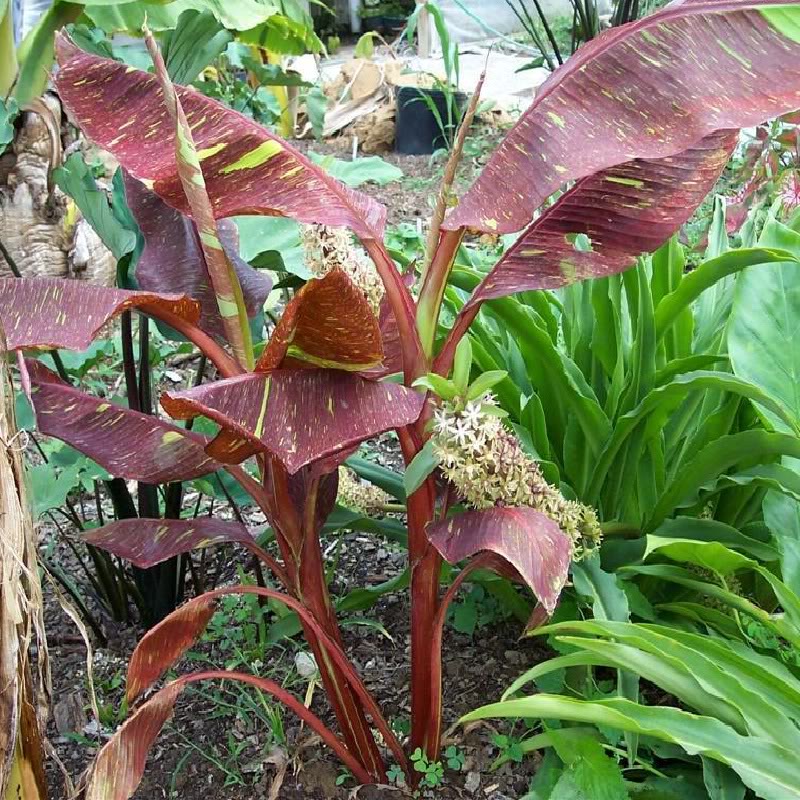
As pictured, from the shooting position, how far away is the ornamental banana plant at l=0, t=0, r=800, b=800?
31.6 inches

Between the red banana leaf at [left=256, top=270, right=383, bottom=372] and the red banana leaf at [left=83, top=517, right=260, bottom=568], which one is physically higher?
the red banana leaf at [left=256, top=270, right=383, bottom=372]

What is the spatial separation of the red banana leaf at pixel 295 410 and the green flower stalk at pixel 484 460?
0.14 ft

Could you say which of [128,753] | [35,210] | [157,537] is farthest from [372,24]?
[128,753]

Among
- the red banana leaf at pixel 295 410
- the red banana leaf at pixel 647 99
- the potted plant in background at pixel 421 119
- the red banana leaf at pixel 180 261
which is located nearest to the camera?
the red banana leaf at pixel 295 410

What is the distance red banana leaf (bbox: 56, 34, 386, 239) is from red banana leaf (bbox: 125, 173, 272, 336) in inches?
7.2

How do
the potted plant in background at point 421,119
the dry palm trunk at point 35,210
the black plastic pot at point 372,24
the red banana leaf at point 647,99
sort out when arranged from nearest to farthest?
the red banana leaf at point 647,99 → the dry palm trunk at point 35,210 → the potted plant in background at point 421,119 → the black plastic pot at point 372,24

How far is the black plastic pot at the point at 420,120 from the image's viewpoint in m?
5.07

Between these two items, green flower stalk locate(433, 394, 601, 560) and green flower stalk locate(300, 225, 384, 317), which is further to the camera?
green flower stalk locate(300, 225, 384, 317)

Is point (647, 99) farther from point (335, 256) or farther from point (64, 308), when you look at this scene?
point (64, 308)

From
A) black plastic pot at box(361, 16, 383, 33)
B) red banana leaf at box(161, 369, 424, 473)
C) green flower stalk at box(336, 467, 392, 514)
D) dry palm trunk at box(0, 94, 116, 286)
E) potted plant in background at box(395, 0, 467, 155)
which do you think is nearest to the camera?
red banana leaf at box(161, 369, 424, 473)

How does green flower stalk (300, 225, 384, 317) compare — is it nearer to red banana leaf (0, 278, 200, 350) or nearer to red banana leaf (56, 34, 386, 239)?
red banana leaf (56, 34, 386, 239)

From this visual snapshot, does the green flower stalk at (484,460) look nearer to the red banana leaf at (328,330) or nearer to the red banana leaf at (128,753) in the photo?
the red banana leaf at (328,330)

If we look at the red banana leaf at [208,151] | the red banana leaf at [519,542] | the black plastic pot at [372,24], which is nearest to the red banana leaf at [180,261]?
the red banana leaf at [208,151]

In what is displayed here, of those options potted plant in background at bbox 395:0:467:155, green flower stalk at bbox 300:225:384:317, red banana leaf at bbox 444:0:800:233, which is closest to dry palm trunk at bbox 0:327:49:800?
green flower stalk at bbox 300:225:384:317
